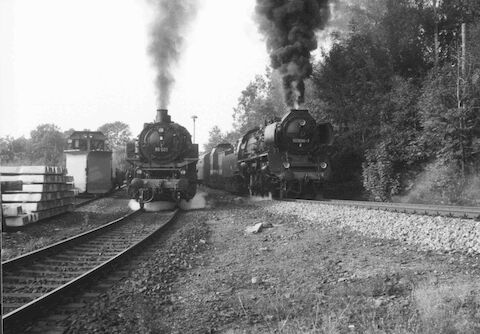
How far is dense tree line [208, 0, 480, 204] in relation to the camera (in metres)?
14.2

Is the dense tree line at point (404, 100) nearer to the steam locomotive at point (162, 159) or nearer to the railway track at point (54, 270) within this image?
the steam locomotive at point (162, 159)

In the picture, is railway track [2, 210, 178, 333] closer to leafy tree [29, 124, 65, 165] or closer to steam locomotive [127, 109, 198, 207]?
steam locomotive [127, 109, 198, 207]

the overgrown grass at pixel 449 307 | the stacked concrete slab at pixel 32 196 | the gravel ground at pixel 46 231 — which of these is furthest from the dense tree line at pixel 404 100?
the stacked concrete slab at pixel 32 196

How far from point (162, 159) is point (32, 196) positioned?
187 inches

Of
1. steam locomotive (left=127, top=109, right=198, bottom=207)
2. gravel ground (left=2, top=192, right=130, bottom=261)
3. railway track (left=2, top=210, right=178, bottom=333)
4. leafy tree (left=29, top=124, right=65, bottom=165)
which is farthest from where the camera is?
leafy tree (left=29, top=124, right=65, bottom=165)

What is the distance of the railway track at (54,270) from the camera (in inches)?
169

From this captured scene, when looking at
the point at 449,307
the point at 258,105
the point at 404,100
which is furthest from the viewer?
the point at 258,105

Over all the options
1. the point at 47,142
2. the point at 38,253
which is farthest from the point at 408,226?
the point at 47,142

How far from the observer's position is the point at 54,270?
20.5ft

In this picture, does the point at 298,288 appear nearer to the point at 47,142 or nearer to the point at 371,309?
the point at 371,309

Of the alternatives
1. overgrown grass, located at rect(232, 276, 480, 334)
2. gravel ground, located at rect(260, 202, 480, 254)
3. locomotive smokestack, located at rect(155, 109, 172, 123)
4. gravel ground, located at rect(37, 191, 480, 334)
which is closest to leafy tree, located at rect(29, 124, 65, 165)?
locomotive smokestack, located at rect(155, 109, 172, 123)

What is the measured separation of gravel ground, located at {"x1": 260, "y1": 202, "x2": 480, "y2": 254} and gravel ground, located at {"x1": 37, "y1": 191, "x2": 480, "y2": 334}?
5cm

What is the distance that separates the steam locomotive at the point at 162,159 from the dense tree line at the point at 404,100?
701 cm

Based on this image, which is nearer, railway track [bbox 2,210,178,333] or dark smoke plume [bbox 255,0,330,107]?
railway track [bbox 2,210,178,333]
